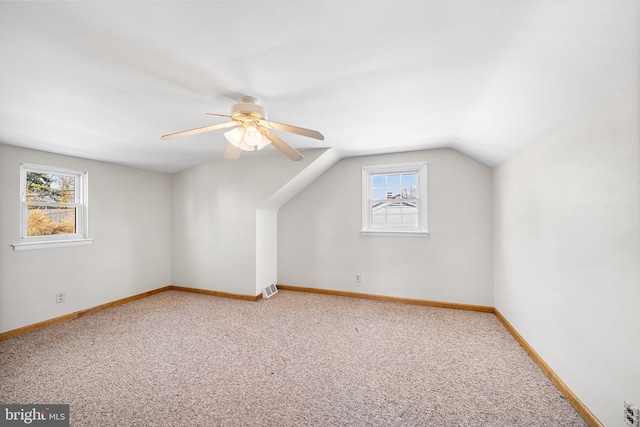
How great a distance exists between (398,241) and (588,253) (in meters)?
2.34

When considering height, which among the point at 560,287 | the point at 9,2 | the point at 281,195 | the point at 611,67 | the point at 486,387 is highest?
the point at 9,2

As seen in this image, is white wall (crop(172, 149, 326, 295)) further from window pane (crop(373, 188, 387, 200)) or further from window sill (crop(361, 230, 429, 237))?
window sill (crop(361, 230, 429, 237))

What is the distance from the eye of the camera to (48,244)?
3.14m

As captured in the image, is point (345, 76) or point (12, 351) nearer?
point (345, 76)

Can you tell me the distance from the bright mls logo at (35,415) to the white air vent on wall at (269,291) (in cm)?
247

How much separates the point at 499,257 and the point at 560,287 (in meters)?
1.39

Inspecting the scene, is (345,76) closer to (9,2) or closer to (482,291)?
(9,2)

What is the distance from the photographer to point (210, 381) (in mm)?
2084

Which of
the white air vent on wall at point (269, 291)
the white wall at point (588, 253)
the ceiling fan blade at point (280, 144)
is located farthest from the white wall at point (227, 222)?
the white wall at point (588, 253)

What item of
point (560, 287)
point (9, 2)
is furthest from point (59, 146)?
point (560, 287)

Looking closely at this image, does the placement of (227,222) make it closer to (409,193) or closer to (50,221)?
(50,221)

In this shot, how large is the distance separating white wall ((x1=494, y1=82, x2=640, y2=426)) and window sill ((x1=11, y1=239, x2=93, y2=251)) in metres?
5.12

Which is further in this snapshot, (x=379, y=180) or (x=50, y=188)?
(x=379, y=180)

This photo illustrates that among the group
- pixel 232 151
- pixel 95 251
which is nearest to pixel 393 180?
pixel 232 151
